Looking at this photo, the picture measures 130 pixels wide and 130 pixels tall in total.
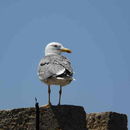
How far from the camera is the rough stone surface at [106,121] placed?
42.8 ft

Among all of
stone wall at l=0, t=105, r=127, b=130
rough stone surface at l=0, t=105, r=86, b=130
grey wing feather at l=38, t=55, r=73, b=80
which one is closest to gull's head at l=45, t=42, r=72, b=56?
grey wing feather at l=38, t=55, r=73, b=80

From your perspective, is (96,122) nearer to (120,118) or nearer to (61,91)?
(120,118)

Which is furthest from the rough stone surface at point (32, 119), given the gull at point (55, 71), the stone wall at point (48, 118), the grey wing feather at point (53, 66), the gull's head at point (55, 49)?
the gull's head at point (55, 49)

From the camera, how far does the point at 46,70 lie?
1381 cm

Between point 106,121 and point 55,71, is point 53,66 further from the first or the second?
point 106,121

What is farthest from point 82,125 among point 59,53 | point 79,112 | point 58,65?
point 59,53

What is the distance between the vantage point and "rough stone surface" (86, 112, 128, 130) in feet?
42.8

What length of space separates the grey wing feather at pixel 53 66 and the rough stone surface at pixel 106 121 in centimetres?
146

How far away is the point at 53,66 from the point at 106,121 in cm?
222

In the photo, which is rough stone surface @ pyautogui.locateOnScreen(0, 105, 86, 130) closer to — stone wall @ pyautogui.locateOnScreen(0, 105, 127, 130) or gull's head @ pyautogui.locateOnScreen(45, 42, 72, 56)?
stone wall @ pyautogui.locateOnScreen(0, 105, 127, 130)

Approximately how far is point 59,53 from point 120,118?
432cm

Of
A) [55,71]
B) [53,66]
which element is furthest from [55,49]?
[55,71]

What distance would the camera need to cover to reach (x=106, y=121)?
13.0 metres

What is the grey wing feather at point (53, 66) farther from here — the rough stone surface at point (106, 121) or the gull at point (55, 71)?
the rough stone surface at point (106, 121)
